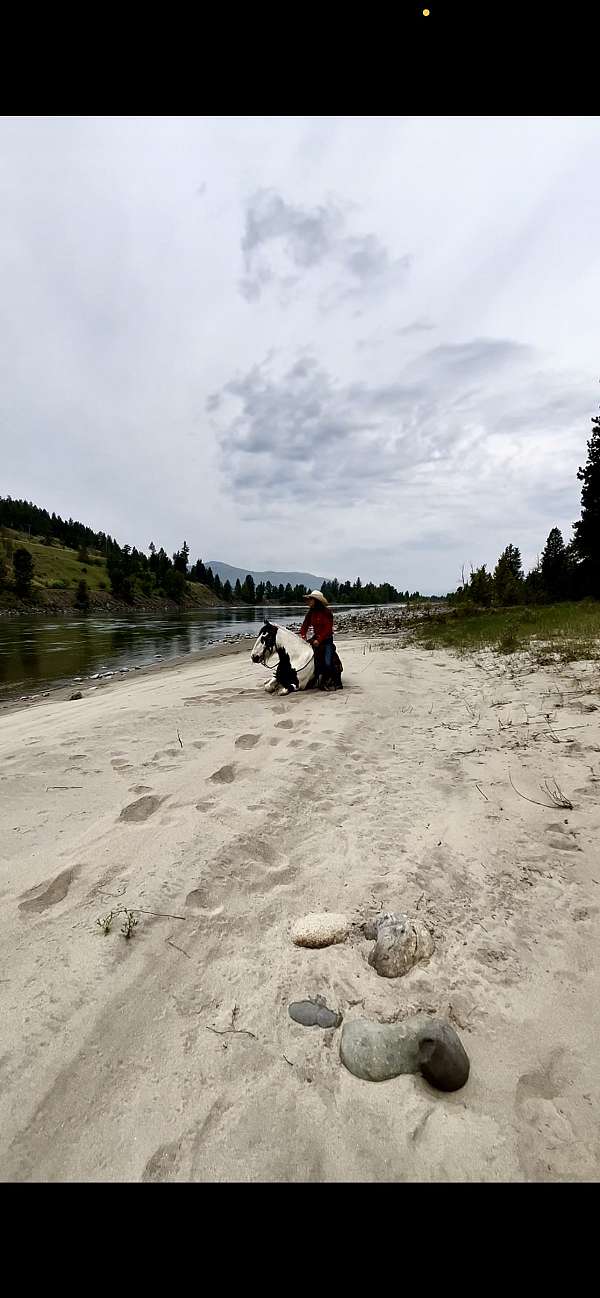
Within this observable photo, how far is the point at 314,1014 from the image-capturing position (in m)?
1.99

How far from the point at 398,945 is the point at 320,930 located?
0.42 meters

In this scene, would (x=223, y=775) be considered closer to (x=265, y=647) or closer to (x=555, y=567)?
(x=265, y=647)

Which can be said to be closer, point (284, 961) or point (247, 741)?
point (284, 961)

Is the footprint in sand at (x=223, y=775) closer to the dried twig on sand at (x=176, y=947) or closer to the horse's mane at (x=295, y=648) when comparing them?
the dried twig on sand at (x=176, y=947)

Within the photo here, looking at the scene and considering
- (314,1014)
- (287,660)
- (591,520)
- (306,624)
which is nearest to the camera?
(314,1014)

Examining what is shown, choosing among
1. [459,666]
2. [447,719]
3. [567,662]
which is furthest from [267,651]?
[567,662]

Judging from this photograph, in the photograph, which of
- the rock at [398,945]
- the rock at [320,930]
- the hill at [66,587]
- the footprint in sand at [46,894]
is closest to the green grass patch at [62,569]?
the hill at [66,587]

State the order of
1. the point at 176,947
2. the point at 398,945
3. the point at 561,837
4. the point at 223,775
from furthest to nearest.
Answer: the point at 223,775
the point at 561,837
the point at 176,947
the point at 398,945

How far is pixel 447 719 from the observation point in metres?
6.46

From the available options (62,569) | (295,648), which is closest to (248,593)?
(62,569)

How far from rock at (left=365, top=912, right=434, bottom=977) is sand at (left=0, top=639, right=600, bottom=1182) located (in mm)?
59

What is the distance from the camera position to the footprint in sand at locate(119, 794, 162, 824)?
12.2 ft

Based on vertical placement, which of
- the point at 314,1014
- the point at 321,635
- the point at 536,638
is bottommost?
the point at 314,1014
